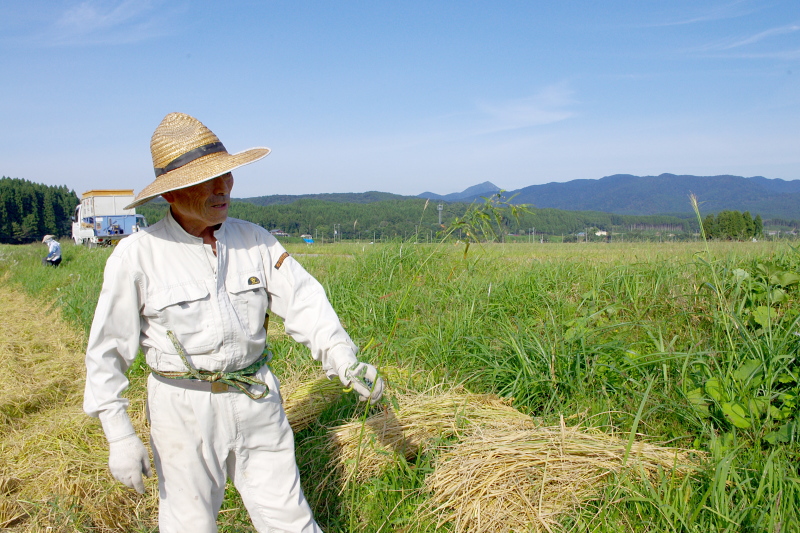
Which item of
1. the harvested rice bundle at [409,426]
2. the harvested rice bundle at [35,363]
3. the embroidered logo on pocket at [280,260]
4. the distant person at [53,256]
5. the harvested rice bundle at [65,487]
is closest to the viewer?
the embroidered logo on pocket at [280,260]

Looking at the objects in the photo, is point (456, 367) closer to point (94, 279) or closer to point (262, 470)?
point (262, 470)

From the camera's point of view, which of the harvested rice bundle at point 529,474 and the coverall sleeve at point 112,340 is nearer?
the coverall sleeve at point 112,340

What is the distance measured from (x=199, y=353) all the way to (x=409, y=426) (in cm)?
142

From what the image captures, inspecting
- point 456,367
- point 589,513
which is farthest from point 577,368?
point 589,513

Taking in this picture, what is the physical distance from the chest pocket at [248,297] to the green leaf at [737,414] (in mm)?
2334

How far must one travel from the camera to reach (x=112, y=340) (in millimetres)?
1975

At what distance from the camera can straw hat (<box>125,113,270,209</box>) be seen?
6.67 ft

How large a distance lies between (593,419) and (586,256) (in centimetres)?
376

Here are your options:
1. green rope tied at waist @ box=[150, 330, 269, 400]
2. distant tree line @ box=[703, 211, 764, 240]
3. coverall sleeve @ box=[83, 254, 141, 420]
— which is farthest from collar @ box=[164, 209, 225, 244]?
distant tree line @ box=[703, 211, 764, 240]

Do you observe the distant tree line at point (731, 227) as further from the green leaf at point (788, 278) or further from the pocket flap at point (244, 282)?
the pocket flap at point (244, 282)

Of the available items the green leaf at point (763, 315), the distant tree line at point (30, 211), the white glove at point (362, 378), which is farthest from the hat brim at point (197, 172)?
the distant tree line at point (30, 211)

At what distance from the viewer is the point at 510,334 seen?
3.91 m

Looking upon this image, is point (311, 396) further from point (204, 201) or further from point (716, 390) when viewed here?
point (716, 390)

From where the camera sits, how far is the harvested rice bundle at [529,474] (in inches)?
94.7
